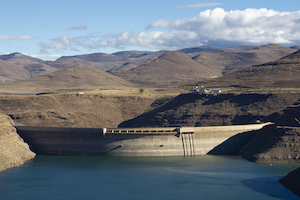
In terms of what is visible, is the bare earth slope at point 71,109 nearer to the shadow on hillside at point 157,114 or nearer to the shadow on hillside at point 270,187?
the shadow on hillside at point 157,114

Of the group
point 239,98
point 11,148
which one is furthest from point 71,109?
point 11,148

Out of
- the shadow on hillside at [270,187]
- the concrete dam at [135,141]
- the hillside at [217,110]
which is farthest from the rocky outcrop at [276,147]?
the hillside at [217,110]

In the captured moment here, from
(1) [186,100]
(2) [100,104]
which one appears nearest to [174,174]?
(1) [186,100]

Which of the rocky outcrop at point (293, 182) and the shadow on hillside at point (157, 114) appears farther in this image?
the shadow on hillside at point (157, 114)

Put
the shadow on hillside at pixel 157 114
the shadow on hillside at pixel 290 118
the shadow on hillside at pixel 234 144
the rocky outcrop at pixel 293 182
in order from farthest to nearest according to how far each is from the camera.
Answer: the shadow on hillside at pixel 157 114
the shadow on hillside at pixel 290 118
the shadow on hillside at pixel 234 144
the rocky outcrop at pixel 293 182

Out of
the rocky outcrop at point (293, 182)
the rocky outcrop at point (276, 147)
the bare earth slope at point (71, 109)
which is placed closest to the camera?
the rocky outcrop at point (293, 182)

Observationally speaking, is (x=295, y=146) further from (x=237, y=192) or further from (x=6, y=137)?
(x=6, y=137)

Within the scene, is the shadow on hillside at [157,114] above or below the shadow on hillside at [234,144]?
above
